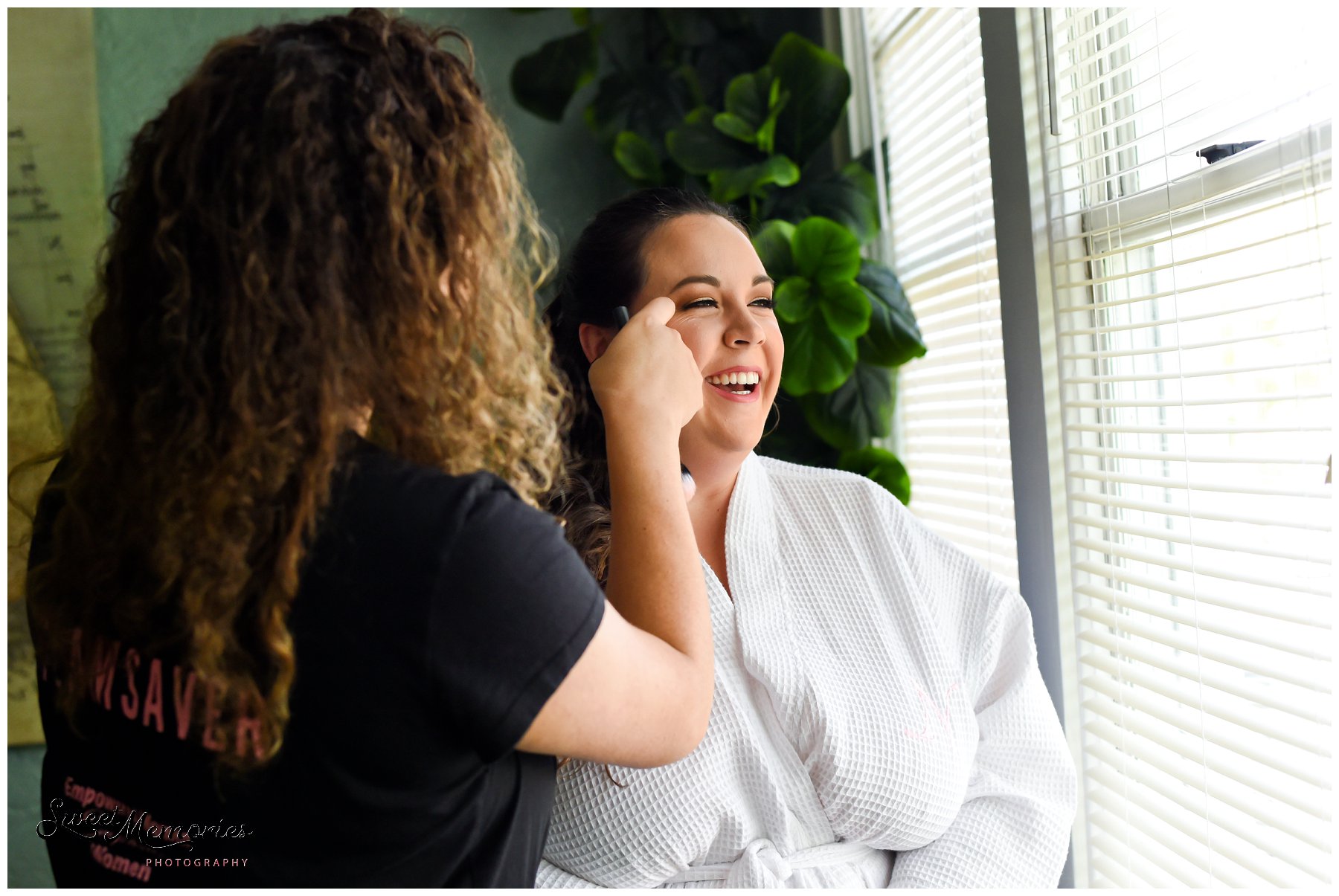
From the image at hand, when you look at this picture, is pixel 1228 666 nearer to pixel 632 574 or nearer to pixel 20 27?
pixel 632 574

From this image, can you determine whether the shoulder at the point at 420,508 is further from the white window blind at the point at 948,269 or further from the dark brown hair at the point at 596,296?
the white window blind at the point at 948,269

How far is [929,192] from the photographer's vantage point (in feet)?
6.23

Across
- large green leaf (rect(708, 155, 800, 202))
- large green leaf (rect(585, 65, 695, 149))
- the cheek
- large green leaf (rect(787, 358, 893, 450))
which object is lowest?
large green leaf (rect(787, 358, 893, 450))

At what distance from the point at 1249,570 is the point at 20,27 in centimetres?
249

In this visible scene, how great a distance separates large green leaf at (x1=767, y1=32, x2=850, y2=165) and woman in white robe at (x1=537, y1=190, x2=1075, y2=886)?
80 cm

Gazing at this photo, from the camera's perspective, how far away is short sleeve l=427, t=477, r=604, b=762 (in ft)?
2.15

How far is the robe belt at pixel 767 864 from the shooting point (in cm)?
103

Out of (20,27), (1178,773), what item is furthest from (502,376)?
(20,27)

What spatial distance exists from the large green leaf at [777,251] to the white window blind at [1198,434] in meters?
0.56

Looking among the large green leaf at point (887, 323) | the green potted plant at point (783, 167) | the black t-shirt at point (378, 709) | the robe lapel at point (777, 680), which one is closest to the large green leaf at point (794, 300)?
the green potted plant at point (783, 167)

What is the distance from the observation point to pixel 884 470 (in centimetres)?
187

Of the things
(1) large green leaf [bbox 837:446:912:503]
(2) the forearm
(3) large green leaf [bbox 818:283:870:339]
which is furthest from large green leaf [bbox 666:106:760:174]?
(2) the forearm

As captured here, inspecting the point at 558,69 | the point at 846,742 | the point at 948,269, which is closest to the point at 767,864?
the point at 846,742

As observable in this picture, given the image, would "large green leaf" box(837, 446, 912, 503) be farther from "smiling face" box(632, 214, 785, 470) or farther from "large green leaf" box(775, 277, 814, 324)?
"smiling face" box(632, 214, 785, 470)
